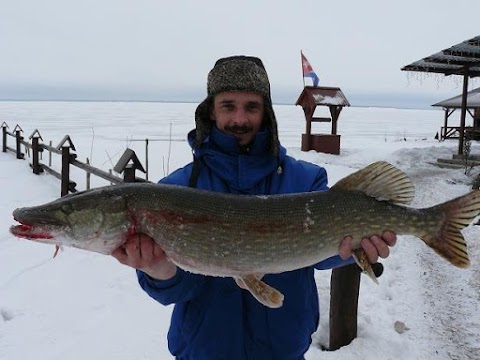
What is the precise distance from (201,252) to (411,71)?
15803 millimetres

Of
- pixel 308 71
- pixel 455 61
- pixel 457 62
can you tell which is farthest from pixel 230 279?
pixel 308 71

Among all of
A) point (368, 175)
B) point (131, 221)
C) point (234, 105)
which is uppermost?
point (234, 105)

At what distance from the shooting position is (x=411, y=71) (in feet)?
52.7

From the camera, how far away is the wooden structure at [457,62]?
12.9 m

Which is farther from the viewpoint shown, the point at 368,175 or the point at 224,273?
the point at 368,175

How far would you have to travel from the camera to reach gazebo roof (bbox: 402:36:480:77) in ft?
42.3

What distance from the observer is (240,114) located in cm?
257

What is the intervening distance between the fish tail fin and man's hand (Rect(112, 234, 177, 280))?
4.59 ft

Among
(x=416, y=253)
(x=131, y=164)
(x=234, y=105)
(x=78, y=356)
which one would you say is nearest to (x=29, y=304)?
(x=78, y=356)

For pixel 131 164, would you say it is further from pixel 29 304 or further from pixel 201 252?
pixel 201 252

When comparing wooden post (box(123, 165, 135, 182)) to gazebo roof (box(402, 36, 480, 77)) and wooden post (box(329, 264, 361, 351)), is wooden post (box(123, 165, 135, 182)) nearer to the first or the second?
wooden post (box(329, 264, 361, 351))

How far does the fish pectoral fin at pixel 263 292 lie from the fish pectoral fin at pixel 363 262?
50 cm

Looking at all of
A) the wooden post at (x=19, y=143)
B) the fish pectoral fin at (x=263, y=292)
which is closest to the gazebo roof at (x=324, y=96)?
the wooden post at (x=19, y=143)

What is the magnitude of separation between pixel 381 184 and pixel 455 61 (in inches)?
563
